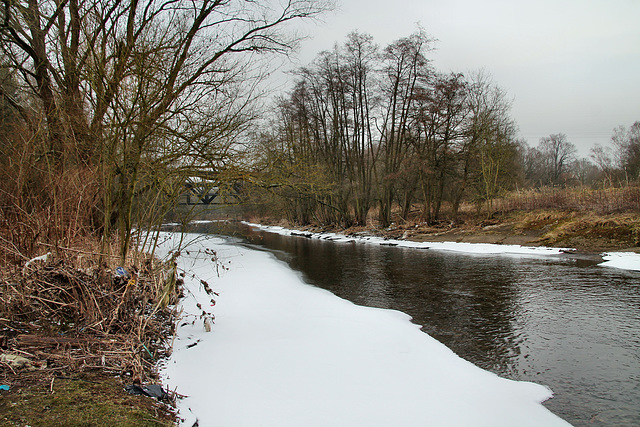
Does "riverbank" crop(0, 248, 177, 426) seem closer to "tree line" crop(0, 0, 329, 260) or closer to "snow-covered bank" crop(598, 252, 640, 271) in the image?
"tree line" crop(0, 0, 329, 260)

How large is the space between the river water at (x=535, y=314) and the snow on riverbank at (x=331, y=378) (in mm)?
402

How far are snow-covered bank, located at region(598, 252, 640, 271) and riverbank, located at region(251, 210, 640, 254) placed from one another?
0.53m

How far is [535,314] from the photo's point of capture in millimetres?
5949

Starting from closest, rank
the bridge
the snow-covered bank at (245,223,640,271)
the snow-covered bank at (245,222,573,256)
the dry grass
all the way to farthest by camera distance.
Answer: the bridge
the snow-covered bank at (245,223,640,271)
the snow-covered bank at (245,222,573,256)
the dry grass

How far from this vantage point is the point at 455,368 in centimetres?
394

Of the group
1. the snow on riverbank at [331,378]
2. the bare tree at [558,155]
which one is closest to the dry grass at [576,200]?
the snow on riverbank at [331,378]

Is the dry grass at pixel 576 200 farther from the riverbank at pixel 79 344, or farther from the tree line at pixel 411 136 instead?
the riverbank at pixel 79 344

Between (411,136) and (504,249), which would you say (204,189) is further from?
(411,136)

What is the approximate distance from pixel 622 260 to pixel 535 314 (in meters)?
6.17

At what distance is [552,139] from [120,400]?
68.6 meters

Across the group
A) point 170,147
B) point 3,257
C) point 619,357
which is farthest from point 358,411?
point 170,147

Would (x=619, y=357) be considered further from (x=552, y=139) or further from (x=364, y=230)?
(x=552, y=139)

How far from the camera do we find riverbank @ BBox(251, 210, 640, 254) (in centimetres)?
1183

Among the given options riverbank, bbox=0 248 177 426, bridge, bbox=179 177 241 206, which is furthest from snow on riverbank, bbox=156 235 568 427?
bridge, bbox=179 177 241 206
